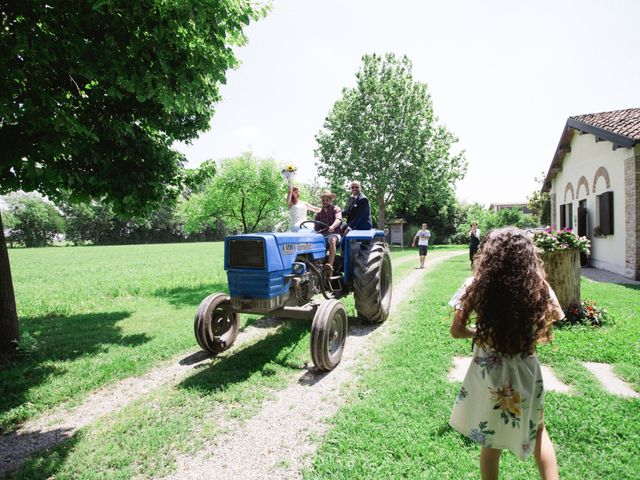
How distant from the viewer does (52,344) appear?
5.63 meters

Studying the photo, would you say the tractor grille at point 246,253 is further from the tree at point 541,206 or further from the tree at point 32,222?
the tree at point 32,222

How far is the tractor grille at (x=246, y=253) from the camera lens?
4352mm

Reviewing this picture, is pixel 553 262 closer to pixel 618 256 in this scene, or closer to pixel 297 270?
pixel 297 270

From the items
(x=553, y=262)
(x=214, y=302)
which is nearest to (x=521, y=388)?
(x=214, y=302)

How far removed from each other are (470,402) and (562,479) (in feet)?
3.22

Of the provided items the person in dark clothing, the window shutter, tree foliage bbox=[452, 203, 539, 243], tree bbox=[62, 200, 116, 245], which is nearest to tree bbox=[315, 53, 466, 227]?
Result: tree foliage bbox=[452, 203, 539, 243]

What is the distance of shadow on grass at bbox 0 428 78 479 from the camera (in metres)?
2.66

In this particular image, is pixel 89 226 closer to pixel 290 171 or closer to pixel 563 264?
pixel 290 171

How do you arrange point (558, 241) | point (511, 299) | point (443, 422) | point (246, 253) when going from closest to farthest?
point (511, 299), point (443, 422), point (246, 253), point (558, 241)

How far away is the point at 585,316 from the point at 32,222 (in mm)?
76580

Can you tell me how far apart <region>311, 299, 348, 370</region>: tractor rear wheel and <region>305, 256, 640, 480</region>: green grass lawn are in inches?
18.9

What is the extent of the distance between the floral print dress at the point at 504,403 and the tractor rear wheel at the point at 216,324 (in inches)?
137

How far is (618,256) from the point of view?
1100 cm

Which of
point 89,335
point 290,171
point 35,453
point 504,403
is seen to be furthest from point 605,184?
point 35,453
